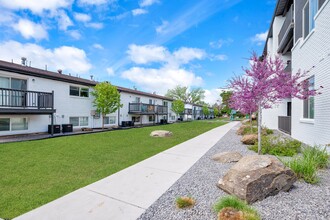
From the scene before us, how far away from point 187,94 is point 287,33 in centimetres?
5763

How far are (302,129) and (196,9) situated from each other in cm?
1039

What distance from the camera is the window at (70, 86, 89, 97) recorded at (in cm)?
1631

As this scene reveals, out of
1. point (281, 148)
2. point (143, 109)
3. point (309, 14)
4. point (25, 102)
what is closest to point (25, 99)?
point (25, 102)

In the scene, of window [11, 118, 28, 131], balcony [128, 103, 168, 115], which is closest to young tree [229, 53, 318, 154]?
window [11, 118, 28, 131]

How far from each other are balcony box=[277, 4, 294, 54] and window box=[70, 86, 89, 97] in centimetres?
1765

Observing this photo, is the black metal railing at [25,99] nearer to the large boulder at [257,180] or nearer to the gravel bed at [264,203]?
the gravel bed at [264,203]

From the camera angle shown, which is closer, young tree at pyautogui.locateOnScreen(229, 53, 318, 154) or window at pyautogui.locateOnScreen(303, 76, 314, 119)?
young tree at pyautogui.locateOnScreen(229, 53, 318, 154)

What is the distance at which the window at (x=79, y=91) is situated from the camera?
16.3m

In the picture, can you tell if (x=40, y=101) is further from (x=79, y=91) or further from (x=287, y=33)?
(x=287, y=33)

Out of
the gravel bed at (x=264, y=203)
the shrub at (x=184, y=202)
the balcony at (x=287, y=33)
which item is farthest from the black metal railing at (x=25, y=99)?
the balcony at (x=287, y=33)

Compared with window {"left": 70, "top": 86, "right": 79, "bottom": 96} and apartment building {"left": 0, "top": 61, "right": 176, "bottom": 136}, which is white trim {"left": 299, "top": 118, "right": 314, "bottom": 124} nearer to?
apartment building {"left": 0, "top": 61, "right": 176, "bottom": 136}

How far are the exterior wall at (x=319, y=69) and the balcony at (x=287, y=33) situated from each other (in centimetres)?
341

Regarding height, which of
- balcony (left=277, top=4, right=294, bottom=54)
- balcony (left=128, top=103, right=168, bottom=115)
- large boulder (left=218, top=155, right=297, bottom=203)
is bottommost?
large boulder (left=218, top=155, right=297, bottom=203)

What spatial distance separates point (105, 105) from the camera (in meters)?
17.6
